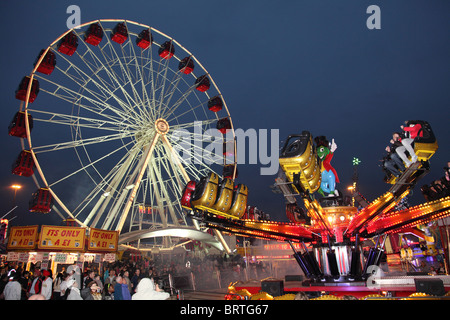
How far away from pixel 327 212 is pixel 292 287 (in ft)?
8.75

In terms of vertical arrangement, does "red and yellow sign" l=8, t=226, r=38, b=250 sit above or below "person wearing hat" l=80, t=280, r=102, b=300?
above

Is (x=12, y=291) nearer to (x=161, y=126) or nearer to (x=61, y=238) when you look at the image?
(x=61, y=238)

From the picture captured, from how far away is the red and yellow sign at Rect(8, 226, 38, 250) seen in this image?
14227 millimetres

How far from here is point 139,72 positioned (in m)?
20.5

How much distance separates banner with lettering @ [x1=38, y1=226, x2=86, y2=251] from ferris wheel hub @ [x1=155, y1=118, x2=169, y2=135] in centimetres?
824

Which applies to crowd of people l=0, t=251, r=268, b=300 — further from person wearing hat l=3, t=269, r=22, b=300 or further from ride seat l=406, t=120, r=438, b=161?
ride seat l=406, t=120, r=438, b=161

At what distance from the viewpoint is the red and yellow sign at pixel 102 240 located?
1528 centimetres

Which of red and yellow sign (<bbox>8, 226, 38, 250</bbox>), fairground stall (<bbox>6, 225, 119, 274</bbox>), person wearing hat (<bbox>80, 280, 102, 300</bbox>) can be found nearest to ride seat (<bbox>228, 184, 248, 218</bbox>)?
person wearing hat (<bbox>80, 280, 102, 300</bbox>)

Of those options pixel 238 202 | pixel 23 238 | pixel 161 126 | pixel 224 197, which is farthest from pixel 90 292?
pixel 161 126

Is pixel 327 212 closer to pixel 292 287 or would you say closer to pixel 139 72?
pixel 292 287

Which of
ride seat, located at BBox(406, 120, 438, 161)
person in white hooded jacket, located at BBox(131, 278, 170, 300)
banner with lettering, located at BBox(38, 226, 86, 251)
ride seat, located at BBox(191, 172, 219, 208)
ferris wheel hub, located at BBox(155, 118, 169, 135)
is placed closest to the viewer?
person in white hooded jacket, located at BBox(131, 278, 170, 300)

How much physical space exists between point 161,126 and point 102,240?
8.52 metres

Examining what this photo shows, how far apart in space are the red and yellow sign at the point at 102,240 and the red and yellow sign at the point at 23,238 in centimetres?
253

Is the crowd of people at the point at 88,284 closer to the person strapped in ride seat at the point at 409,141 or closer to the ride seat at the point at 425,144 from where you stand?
the ride seat at the point at 425,144
